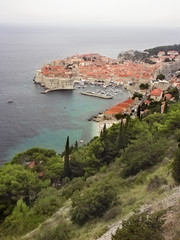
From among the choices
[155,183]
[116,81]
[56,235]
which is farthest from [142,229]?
[116,81]

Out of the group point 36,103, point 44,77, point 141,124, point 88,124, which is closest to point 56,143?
point 88,124

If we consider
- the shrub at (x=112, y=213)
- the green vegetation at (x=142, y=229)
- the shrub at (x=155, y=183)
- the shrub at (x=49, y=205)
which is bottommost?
the shrub at (x=49, y=205)

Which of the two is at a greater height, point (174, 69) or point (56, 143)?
point (174, 69)

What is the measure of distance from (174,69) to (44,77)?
35.8 meters

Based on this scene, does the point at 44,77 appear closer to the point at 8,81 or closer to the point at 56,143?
the point at 8,81

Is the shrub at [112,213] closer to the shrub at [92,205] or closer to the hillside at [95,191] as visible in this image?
the hillside at [95,191]

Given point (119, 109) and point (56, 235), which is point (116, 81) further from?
point (56, 235)

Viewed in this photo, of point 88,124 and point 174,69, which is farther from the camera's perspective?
point 174,69

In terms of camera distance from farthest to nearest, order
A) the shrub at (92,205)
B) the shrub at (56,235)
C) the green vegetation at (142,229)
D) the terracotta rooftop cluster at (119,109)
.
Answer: the terracotta rooftop cluster at (119,109), the shrub at (92,205), the shrub at (56,235), the green vegetation at (142,229)

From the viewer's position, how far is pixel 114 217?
21.3ft

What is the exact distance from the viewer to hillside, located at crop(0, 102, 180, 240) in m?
6.16

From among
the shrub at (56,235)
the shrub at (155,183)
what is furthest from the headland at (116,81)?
the shrub at (56,235)

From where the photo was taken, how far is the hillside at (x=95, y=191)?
243 inches

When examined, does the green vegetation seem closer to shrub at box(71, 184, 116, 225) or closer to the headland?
shrub at box(71, 184, 116, 225)
